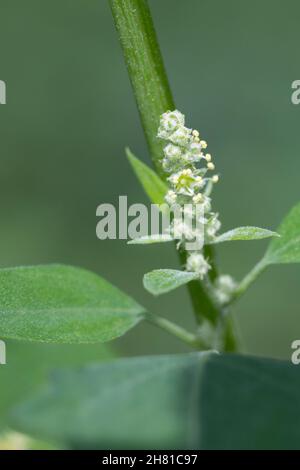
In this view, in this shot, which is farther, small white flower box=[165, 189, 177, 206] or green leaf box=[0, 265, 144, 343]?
small white flower box=[165, 189, 177, 206]

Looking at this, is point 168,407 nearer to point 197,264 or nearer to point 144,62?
point 197,264

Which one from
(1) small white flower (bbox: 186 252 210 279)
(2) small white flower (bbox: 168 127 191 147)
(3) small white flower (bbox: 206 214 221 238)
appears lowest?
(1) small white flower (bbox: 186 252 210 279)

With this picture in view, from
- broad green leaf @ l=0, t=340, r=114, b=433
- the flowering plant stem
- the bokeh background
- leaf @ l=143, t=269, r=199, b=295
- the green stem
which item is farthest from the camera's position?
the bokeh background

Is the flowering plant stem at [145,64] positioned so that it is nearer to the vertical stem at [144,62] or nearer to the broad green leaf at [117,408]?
the vertical stem at [144,62]

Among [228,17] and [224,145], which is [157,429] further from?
[228,17]

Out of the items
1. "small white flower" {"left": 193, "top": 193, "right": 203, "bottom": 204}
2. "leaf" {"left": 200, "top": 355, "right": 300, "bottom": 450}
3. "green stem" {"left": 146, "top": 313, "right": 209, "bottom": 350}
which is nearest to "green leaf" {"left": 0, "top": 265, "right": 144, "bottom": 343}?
"green stem" {"left": 146, "top": 313, "right": 209, "bottom": 350}

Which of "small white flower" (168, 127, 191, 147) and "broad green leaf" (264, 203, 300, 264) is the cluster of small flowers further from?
"broad green leaf" (264, 203, 300, 264)
